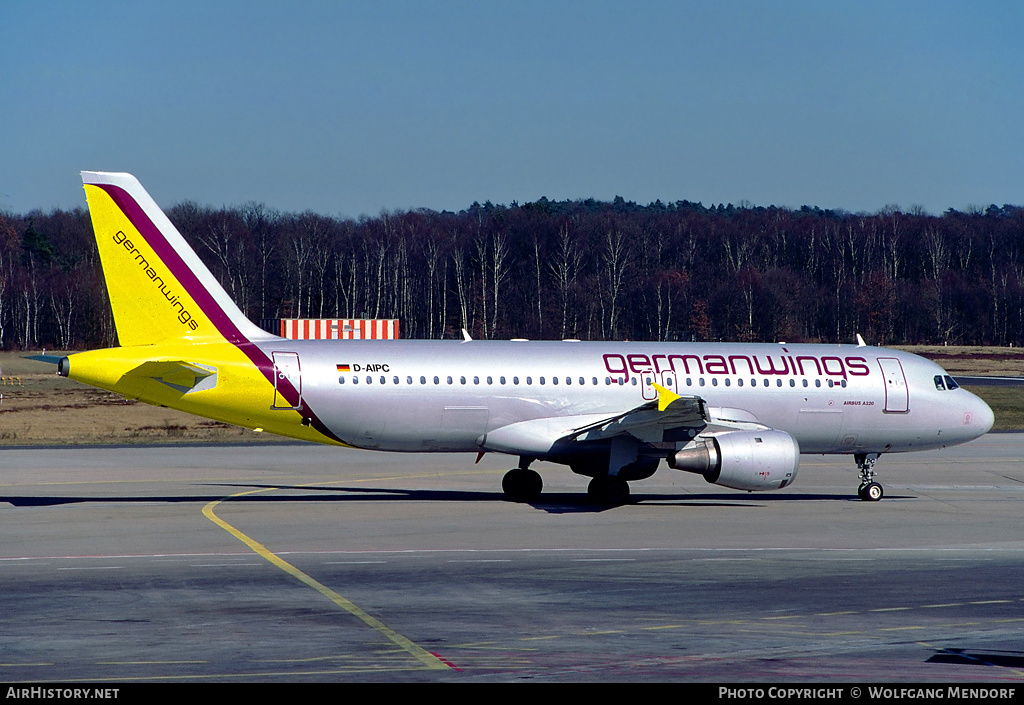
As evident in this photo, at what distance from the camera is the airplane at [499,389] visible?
961 inches

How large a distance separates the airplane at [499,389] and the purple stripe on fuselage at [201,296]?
Answer: 0.03 metres

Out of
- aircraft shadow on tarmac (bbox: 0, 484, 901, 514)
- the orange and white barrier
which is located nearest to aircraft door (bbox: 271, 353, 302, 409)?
aircraft shadow on tarmac (bbox: 0, 484, 901, 514)

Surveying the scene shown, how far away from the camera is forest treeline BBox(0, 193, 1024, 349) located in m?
101

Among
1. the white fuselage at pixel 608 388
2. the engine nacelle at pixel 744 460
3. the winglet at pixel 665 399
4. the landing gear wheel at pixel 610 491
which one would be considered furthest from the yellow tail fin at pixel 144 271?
the engine nacelle at pixel 744 460

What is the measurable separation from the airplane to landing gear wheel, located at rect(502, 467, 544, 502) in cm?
3

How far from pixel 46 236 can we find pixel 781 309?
3110 inches

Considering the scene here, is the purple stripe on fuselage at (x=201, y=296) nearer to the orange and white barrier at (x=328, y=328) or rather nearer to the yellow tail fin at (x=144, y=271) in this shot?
the yellow tail fin at (x=144, y=271)

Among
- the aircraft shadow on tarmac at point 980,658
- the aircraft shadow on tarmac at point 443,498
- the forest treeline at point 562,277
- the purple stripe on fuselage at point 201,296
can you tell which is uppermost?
the forest treeline at point 562,277

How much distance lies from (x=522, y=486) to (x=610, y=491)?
2327 mm

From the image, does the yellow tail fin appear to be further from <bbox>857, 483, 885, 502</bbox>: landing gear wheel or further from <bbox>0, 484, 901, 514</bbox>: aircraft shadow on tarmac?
<bbox>857, 483, 885, 502</bbox>: landing gear wheel

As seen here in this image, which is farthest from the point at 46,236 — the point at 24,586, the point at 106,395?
the point at 24,586

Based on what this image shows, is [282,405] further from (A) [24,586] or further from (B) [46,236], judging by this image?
(B) [46,236]

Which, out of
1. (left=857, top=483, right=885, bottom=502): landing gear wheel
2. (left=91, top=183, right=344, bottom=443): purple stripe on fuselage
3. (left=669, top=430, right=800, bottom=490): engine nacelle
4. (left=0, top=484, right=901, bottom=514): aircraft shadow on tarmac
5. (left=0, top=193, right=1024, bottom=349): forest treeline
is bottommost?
(left=0, top=484, right=901, bottom=514): aircraft shadow on tarmac
